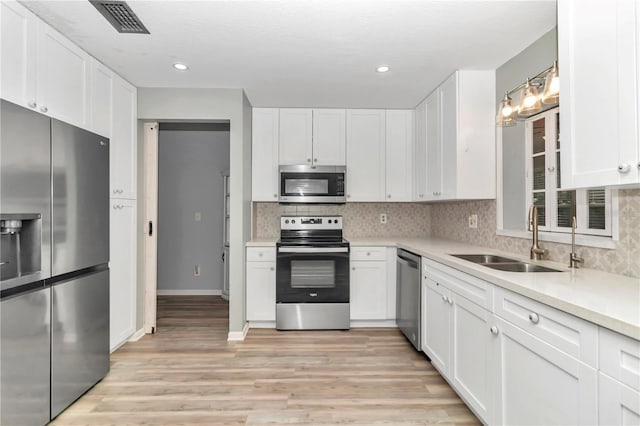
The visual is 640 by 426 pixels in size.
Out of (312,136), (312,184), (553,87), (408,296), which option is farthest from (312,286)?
(553,87)

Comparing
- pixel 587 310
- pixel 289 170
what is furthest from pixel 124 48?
pixel 587 310

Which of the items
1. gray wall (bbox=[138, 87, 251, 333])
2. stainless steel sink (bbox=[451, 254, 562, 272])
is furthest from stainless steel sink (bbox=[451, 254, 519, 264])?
gray wall (bbox=[138, 87, 251, 333])

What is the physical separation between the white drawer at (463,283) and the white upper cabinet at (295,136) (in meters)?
1.78

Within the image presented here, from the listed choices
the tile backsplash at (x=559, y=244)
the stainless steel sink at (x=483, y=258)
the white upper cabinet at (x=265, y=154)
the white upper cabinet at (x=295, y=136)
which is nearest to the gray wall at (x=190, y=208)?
the white upper cabinet at (x=265, y=154)

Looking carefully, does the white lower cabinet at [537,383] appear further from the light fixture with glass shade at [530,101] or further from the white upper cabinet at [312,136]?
the white upper cabinet at [312,136]

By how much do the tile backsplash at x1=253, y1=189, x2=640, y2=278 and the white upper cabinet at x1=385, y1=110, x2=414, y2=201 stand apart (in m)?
0.32

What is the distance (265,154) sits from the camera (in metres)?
3.61

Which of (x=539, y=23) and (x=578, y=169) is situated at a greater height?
(x=539, y=23)

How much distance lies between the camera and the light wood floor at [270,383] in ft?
6.37

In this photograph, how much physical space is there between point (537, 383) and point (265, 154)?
3.02 m

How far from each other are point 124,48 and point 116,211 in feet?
4.11

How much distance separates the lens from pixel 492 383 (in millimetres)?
1646

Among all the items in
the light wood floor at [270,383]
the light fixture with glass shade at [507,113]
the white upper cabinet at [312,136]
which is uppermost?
the white upper cabinet at [312,136]

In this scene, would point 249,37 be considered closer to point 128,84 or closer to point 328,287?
point 128,84
